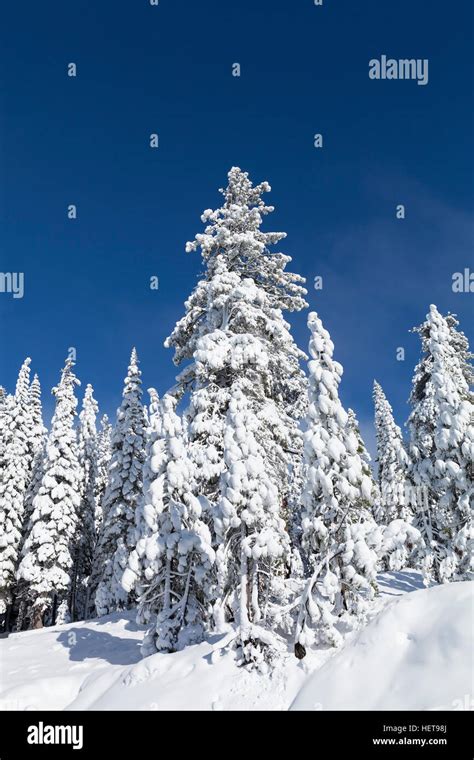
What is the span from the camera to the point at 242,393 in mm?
15758

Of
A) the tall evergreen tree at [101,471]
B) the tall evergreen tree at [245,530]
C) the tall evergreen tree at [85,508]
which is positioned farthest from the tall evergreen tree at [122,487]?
the tall evergreen tree at [245,530]

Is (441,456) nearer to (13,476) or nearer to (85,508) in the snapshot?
(13,476)

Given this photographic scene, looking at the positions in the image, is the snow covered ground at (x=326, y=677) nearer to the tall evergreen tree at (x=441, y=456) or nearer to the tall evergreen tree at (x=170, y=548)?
the tall evergreen tree at (x=170, y=548)

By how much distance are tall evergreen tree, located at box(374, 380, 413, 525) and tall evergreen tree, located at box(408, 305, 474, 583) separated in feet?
52.5

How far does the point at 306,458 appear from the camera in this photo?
13547 millimetres

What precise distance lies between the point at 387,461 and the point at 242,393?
3174cm

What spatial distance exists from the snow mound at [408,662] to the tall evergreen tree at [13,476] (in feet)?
91.0

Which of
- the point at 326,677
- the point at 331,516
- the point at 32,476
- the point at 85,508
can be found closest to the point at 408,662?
the point at 326,677

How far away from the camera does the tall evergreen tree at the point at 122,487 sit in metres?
28.0

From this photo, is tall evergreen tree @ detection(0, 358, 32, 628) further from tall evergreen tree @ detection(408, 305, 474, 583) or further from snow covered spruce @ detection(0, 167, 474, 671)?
tall evergreen tree @ detection(408, 305, 474, 583)

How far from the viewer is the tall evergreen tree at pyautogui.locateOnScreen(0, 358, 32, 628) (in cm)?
3148

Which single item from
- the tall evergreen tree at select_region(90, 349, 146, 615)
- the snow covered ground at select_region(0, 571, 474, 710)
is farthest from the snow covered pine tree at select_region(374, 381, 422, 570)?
the snow covered ground at select_region(0, 571, 474, 710)
